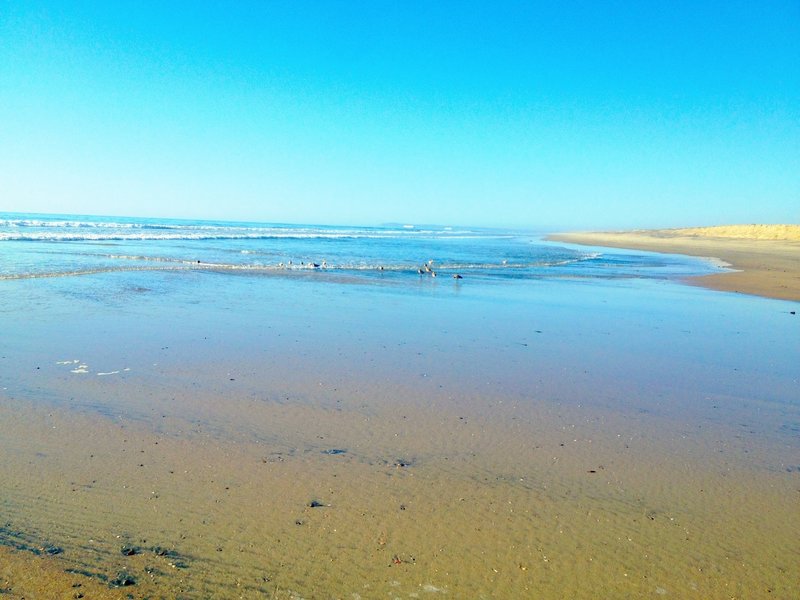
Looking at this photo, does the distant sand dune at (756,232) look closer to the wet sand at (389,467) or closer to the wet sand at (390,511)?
the wet sand at (389,467)

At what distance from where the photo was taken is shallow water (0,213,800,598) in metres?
3.59

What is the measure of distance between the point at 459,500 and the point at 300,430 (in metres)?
2.05

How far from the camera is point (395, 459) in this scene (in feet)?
16.8

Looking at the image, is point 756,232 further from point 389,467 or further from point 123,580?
point 123,580

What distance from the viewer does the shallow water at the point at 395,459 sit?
11.8 feet

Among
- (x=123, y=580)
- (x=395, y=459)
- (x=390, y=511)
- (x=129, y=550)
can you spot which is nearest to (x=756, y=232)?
(x=395, y=459)

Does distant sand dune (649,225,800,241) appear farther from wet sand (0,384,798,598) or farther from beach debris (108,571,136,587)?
beach debris (108,571,136,587)

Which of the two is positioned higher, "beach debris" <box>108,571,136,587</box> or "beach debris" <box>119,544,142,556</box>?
"beach debris" <box>119,544,142,556</box>

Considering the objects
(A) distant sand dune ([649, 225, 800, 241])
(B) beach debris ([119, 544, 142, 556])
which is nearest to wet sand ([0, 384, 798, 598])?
(B) beach debris ([119, 544, 142, 556])

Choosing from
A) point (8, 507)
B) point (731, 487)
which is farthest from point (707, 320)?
point (8, 507)

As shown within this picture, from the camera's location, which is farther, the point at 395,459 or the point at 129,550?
the point at 395,459

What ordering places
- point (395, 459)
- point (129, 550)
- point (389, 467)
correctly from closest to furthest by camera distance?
point (129, 550)
point (389, 467)
point (395, 459)

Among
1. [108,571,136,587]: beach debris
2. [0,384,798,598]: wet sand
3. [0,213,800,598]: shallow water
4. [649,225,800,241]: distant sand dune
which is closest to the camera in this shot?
[108,571,136,587]: beach debris

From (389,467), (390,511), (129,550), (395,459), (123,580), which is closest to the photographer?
(123,580)
